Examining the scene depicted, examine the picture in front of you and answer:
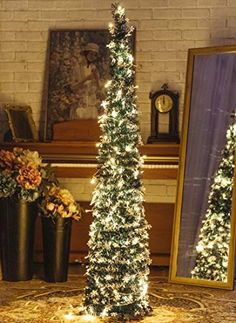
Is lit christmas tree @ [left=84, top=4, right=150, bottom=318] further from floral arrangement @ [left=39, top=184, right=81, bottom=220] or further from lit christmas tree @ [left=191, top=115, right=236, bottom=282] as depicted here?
lit christmas tree @ [left=191, top=115, right=236, bottom=282]

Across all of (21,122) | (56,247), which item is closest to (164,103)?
(21,122)

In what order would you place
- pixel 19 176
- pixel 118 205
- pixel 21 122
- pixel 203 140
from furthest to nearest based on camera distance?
pixel 21 122, pixel 203 140, pixel 19 176, pixel 118 205

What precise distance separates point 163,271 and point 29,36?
2.35 metres

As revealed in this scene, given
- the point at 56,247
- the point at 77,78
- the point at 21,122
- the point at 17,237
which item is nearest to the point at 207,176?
the point at 56,247

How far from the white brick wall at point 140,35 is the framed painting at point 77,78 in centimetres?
13

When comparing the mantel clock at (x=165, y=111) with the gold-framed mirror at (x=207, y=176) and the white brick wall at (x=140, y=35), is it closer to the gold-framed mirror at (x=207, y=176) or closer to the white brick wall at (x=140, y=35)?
the white brick wall at (x=140, y=35)

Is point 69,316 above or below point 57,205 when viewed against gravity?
below

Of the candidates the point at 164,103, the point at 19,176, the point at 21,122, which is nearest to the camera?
the point at 19,176

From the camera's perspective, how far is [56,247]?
5.52m

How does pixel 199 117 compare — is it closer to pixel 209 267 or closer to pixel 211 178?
pixel 211 178

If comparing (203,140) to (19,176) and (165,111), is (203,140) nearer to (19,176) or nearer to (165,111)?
(165,111)

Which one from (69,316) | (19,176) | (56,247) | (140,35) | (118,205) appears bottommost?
(69,316)

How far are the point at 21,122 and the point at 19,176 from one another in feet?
2.64

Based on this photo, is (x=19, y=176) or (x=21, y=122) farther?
(x=21, y=122)
